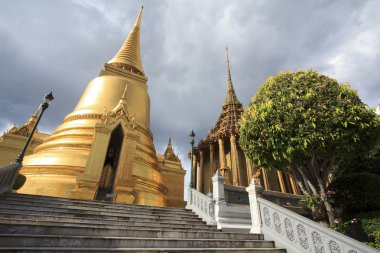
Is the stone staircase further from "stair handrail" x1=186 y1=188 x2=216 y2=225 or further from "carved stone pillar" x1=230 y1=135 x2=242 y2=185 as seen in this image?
"carved stone pillar" x1=230 y1=135 x2=242 y2=185

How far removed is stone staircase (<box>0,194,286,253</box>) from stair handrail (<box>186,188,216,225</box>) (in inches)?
12.7

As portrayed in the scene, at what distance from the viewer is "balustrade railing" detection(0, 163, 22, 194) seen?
263 inches

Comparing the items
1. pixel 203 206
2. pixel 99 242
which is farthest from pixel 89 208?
pixel 203 206

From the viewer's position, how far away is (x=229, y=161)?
25.2 metres

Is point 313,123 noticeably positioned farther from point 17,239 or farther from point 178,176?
point 178,176

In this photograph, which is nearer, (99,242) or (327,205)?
(99,242)

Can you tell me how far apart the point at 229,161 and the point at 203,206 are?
17.6 m

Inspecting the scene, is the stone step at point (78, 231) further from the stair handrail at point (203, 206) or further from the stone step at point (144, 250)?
the stair handrail at point (203, 206)

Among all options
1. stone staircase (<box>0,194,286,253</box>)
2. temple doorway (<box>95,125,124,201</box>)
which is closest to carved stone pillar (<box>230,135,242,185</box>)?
temple doorway (<box>95,125,124,201</box>)

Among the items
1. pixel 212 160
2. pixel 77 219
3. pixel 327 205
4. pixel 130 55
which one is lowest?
pixel 77 219

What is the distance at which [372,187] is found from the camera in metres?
7.88

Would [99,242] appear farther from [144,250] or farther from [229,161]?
[229,161]

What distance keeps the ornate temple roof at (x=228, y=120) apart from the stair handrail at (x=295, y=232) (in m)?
18.6

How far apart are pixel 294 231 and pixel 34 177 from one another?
39.3ft
